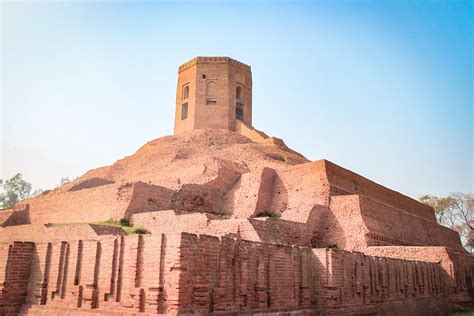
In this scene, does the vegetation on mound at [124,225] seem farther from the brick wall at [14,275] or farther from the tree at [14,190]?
the tree at [14,190]

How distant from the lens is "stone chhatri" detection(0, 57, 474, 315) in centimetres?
764

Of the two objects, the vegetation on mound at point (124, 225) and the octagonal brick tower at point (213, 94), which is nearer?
the vegetation on mound at point (124, 225)

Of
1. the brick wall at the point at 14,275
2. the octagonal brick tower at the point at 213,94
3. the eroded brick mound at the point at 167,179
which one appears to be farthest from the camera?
the octagonal brick tower at the point at 213,94

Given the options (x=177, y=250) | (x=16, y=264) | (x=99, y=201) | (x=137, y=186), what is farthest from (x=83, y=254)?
(x=99, y=201)

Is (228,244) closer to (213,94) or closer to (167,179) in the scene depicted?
(167,179)

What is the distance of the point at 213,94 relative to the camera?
3678 cm

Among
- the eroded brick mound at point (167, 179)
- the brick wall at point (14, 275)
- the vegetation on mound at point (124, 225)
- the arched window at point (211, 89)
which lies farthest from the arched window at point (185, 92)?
the brick wall at point (14, 275)

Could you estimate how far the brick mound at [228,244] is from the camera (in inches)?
299

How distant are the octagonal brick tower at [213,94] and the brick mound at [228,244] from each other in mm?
2061

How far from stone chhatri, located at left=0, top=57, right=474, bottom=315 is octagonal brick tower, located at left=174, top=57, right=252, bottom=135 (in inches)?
4.4

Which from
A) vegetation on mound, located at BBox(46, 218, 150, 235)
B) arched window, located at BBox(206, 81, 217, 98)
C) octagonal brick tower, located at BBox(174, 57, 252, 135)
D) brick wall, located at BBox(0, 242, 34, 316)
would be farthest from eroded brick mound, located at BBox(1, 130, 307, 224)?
brick wall, located at BBox(0, 242, 34, 316)

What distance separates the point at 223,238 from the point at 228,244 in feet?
0.44

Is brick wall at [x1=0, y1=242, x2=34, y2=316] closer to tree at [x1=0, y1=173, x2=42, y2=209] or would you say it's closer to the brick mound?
the brick mound

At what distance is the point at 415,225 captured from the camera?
24953 mm
